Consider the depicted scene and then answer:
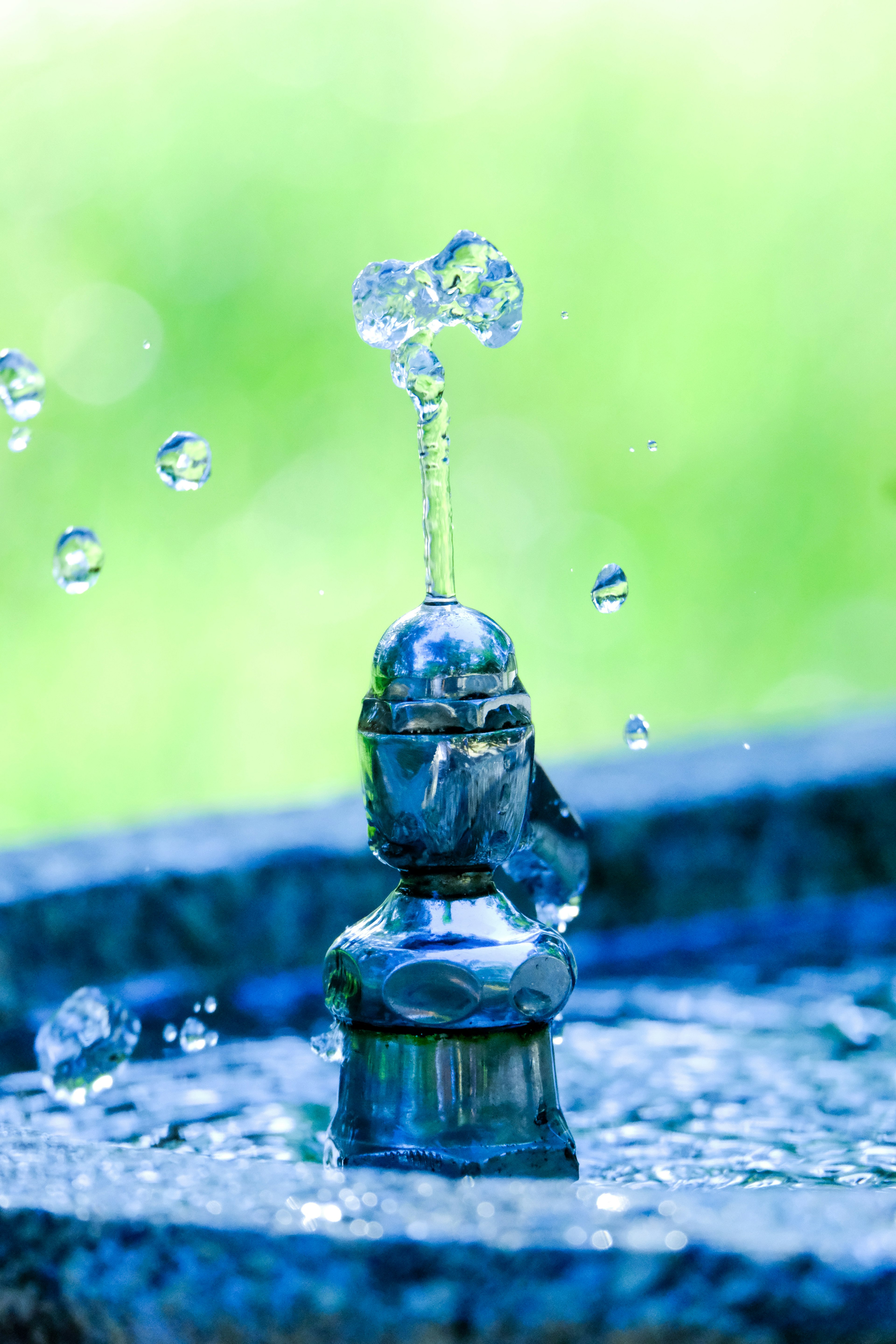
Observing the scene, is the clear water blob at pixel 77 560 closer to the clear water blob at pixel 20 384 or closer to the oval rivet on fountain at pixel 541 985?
the clear water blob at pixel 20 384

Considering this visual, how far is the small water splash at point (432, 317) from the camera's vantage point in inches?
22.8

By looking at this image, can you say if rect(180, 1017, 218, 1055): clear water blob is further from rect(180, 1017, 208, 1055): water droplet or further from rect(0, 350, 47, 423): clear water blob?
rect(0, 350, 47, 423): clear water blob

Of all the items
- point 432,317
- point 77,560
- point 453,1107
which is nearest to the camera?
point 453,1107

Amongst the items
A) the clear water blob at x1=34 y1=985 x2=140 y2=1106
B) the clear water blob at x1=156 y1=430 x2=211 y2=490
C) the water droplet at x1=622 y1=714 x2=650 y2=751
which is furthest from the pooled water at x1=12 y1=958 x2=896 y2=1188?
the clear water blob at x1=156 y1=430 x2=211 y2=490

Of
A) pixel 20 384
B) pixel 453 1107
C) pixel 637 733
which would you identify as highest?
pixel 20 384

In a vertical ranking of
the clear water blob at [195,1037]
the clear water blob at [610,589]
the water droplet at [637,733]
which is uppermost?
the clear water blob at [610,589]

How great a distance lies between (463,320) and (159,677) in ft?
9.85

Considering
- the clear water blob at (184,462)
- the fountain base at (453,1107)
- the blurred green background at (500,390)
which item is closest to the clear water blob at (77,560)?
the clear water blob at (184,462)

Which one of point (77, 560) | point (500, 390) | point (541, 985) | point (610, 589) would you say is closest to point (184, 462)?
point (77, 560)

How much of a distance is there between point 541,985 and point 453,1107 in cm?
5

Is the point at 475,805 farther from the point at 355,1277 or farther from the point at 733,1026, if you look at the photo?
the point at 733,1026

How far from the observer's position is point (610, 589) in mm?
698

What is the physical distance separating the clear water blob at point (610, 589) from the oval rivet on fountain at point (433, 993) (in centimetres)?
23

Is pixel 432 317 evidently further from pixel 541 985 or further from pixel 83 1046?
pixel 83 1046
